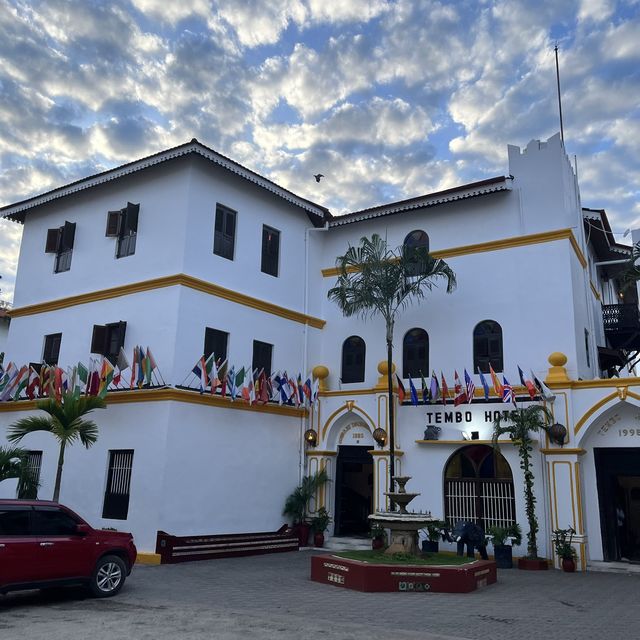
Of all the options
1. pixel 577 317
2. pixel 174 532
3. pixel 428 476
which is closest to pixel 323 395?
pixel 428 476

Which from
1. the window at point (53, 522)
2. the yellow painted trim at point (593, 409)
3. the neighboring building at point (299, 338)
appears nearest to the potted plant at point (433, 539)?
the neighboring building at point (299, 338)

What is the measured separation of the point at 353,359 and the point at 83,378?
849 cm

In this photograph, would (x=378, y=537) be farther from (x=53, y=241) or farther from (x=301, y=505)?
(x=53, y=241)

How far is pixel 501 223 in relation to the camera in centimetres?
1945

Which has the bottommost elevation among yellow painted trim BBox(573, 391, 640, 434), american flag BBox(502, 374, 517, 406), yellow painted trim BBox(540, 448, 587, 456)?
yellow painted trim BBox(540, 448, 587, 456)

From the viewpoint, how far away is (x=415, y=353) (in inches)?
794

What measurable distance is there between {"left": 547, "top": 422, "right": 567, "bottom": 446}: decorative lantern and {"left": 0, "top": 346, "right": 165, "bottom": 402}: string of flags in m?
10.1

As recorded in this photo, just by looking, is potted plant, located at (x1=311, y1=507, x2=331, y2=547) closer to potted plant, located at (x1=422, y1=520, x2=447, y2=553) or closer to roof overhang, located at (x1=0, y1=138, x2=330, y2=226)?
potted plant, located at (x1=422, y1=520, x2=447, y2=553)

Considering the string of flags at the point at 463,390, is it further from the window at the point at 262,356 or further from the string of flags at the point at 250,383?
the window at the point at 262,356

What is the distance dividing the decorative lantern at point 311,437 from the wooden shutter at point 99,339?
22.0ft

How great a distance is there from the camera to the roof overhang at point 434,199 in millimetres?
18984

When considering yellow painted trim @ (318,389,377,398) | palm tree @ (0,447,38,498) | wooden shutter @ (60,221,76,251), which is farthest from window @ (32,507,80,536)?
A: wooden shutter @ (60,221,76,251)

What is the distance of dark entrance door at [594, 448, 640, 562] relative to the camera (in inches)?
642

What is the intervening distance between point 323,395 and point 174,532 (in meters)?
6.64
